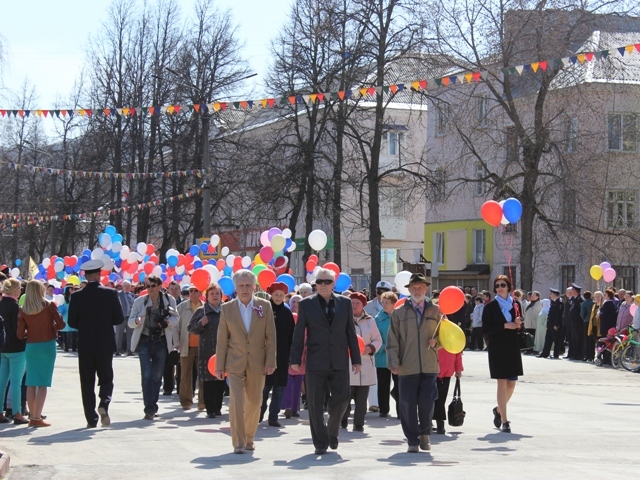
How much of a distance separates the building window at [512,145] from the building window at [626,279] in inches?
463

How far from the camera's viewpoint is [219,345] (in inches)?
434

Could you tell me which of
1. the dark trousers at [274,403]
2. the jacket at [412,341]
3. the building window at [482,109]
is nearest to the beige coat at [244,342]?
the jacket at [412,341]

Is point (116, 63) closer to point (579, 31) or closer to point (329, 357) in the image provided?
point (579, 31)

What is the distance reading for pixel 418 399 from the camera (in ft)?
37.1

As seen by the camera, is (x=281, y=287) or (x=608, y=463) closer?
(x=608, y=463)

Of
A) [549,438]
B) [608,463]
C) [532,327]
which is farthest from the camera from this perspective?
[532,327]

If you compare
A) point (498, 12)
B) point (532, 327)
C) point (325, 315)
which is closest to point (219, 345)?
point (325, 315)

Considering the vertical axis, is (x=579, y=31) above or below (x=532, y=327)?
above

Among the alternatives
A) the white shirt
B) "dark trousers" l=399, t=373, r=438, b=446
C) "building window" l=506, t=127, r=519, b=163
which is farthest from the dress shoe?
"building window" l=506, t=127, r=519, b=163

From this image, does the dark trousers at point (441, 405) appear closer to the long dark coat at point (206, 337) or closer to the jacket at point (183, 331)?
the long dark coat at point (206, 337)

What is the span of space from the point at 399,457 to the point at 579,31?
25003 mm

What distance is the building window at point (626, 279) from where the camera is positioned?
45156mm

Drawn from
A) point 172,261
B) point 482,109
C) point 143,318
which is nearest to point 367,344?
point 143,318

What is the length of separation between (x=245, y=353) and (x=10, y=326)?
3.52 meters
